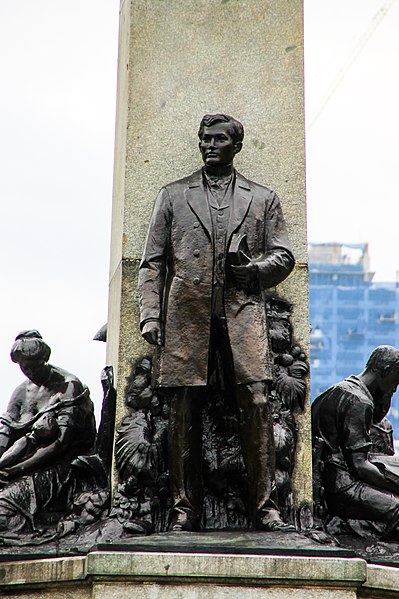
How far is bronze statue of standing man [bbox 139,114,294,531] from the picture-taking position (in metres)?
8.34

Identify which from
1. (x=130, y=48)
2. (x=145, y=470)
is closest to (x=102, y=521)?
(x=145, y=470)

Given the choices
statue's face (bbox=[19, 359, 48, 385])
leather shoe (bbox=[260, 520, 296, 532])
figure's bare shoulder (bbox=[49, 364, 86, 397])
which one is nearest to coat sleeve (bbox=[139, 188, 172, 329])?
figure's bare shoulder (bbox=[49, 364, 86, 397])

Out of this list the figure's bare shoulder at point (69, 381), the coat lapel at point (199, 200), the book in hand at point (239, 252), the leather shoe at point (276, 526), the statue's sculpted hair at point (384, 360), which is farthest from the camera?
the statue's sculpted hair at point (384, 360)

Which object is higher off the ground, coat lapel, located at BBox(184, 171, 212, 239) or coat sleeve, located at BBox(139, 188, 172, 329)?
coat lapel, located at BBox(184, 171, 212, 239)

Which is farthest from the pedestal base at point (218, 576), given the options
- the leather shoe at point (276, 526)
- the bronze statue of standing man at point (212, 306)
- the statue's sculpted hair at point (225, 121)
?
the statue's sculpted hair at point (225, 121)

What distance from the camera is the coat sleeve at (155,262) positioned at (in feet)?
27.7

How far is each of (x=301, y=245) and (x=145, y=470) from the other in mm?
2017

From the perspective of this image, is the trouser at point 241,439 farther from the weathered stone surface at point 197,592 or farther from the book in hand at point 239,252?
the weathered stone surface at point 197,592

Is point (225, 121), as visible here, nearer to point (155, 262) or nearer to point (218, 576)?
point (155, 262)

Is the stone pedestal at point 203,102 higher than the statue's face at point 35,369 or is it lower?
higher

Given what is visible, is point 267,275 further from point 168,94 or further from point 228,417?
point 168,94

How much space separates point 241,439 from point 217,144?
2.01m

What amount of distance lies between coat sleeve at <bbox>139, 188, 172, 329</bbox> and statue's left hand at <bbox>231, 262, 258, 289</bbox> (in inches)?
20.2

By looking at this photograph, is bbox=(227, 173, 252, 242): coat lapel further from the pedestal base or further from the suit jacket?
the pedestal base
